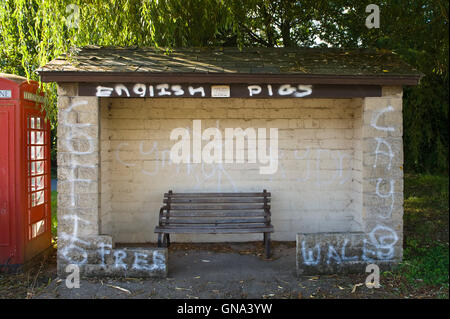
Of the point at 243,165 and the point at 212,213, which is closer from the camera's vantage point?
the point at 212,213

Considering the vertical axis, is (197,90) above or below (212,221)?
above

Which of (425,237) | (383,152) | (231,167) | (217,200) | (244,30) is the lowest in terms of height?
(425,237)

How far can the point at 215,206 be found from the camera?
628 centimetres

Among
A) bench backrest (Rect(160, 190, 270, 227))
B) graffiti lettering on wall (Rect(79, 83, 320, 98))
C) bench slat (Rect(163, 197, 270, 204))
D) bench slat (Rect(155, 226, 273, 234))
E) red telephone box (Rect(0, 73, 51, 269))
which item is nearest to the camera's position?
graffiti lettering on wall (Rect(79, 83, 320, 98))

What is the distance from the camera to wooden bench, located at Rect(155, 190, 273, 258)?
5836mm

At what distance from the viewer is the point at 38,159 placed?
5.80 meters

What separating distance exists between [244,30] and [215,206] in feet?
14.8

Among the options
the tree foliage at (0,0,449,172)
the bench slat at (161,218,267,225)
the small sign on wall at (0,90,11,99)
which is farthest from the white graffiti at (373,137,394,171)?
the small sign on wall at (0,90,11,99)

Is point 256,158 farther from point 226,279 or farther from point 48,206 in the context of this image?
point 48,206

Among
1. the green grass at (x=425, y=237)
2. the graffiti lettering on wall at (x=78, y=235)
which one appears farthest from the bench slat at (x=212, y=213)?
the green grass at (x=425, y=237)

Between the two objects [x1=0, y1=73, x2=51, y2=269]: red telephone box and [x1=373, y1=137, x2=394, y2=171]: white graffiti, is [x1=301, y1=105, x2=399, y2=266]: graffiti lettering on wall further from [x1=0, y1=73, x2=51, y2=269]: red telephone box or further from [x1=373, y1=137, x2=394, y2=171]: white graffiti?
[x1=0, y1=73, x2=51, y2=269]: red telephone box

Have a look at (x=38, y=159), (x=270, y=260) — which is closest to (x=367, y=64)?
(x=270, y=260)

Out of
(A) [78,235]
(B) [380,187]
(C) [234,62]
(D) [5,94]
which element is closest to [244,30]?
(C) [234,62]

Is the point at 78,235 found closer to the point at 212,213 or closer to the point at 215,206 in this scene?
the point at 212,213
